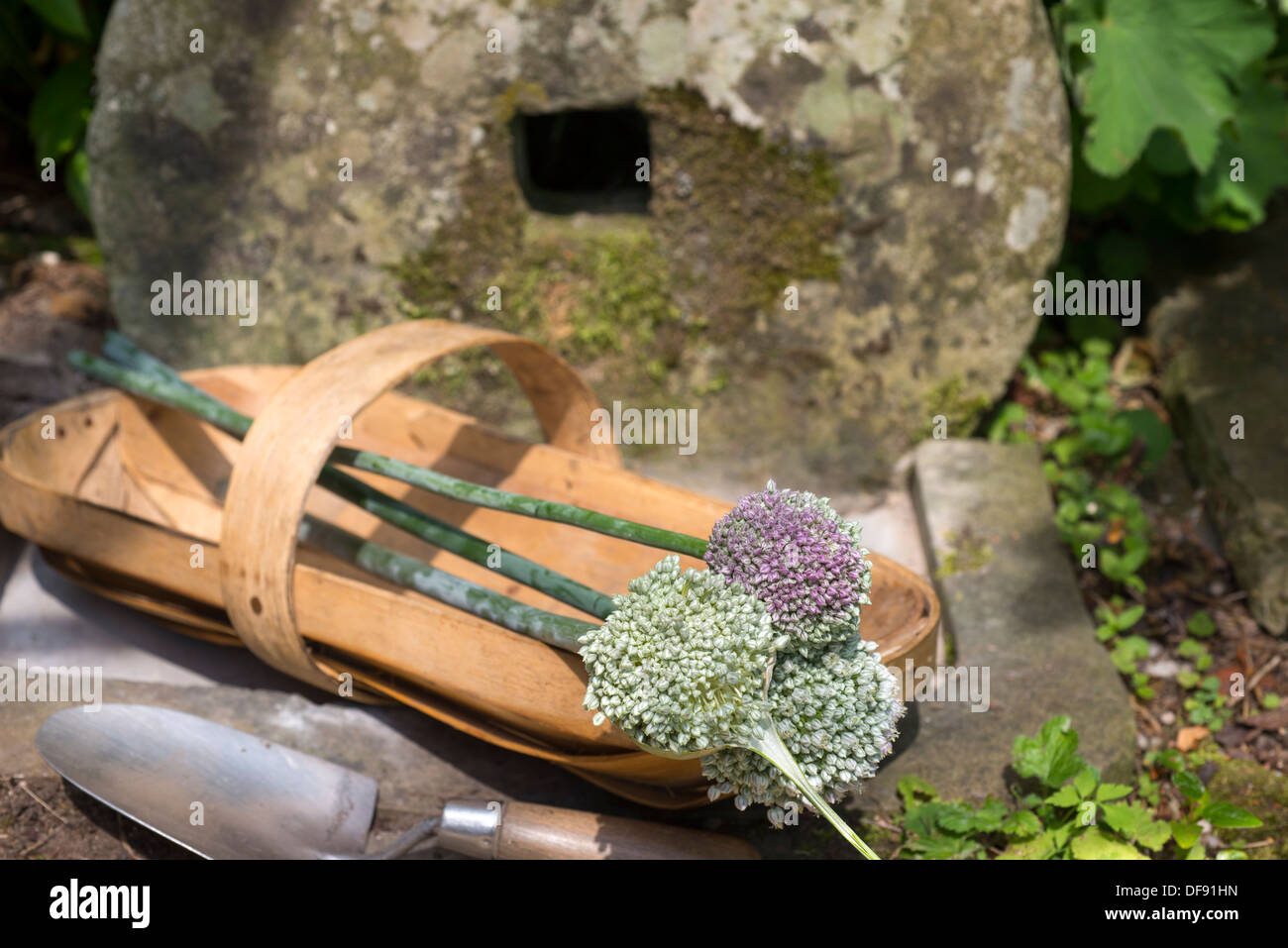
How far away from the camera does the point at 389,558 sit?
208 cm

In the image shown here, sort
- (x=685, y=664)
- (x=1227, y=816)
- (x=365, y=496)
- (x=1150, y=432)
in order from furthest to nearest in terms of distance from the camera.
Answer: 1. (x=1150, y=432)
2. (x=365, y=496)
3. (x=1227, y=816)
4. (x=685, y=664)

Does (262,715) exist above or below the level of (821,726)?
below

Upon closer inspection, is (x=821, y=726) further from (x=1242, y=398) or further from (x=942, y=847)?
(x=1242, y=398)

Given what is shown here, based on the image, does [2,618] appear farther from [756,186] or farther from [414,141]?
[756,186]

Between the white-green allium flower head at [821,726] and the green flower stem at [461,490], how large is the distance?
0.76ft

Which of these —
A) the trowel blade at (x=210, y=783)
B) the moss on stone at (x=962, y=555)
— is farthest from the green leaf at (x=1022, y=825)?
the trowel blade at (x=210, y=783)

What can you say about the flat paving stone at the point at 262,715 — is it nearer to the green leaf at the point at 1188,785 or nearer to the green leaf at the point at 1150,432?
the green leaf at the point at 1188,785

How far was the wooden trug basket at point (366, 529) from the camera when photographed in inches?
71.5

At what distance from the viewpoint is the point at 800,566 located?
4.70 feet

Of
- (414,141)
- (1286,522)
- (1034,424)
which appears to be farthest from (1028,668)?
(414,141)

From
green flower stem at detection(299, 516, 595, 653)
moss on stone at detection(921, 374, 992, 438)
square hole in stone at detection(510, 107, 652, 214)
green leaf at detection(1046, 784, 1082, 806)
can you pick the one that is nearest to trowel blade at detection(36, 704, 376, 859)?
green flower stem at detection(299, 516, 595, 653)

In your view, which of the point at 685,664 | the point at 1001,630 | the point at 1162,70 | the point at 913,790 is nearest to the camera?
the point at 685,664

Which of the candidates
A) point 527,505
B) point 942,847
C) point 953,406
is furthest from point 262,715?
point 953,406

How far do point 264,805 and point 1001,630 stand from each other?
4.95ft
